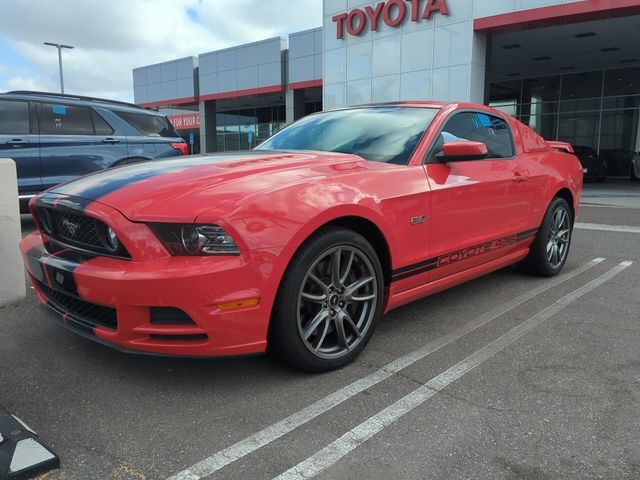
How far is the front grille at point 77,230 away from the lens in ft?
8.54

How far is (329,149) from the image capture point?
3748mm

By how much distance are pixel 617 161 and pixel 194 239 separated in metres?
24.0

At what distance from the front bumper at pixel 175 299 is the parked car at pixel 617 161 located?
2344 cm

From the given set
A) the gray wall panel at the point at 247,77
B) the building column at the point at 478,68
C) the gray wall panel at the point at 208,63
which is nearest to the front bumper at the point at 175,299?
the building column at the point at 478,68

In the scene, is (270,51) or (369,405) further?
(270,51)

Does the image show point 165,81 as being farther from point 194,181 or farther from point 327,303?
point 327,303

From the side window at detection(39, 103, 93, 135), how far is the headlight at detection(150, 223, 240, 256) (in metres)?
5.87

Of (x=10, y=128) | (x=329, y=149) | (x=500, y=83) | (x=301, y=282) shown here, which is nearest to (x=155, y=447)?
(x=301, y=282)

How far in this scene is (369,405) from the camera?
8.55 ft

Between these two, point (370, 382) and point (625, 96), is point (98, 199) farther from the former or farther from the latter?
point (625, 96)

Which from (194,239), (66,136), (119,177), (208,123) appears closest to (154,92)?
(208,123)

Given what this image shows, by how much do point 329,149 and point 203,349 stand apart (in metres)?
1.78

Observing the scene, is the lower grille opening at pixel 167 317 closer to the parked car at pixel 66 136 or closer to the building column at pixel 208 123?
the parked car at pixel 66 136

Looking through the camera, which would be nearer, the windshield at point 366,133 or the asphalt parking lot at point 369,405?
the asphalt parking lot at point 369,405
